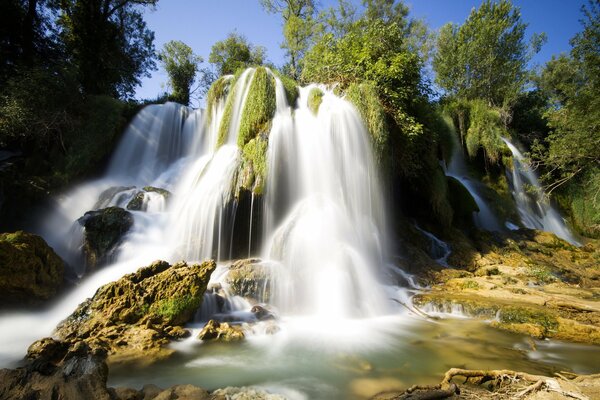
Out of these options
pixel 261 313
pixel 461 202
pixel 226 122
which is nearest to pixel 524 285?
pixel 461 202

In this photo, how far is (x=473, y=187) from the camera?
659 inches

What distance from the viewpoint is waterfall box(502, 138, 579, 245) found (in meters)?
16.8

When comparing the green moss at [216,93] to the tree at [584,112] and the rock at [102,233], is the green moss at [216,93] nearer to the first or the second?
the rock at [102,233]

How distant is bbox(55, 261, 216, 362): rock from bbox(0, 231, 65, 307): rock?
1416 mm

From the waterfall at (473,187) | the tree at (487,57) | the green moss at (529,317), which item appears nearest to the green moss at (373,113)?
the green moss at (529,317)

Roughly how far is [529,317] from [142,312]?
7.27 m

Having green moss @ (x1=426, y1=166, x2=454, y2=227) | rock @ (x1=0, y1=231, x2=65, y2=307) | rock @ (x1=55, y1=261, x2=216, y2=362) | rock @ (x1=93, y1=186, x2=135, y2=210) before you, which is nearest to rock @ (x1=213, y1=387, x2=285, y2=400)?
rock @ (x1=55, y1=261, x2=216, y2=362)

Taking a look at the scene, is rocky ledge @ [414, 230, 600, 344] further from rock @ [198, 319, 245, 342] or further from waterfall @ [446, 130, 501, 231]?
rock @ [198, 319, 245, 342]

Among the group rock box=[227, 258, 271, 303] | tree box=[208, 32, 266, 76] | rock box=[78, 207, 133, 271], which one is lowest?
rock box=[227, 258, 271, 303]

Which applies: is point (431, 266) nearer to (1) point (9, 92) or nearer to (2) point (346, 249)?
(2) point (346, 249)

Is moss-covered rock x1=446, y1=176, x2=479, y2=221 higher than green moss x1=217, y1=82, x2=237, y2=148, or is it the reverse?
green moss x1=217, y1=82, x2=237, y2=148

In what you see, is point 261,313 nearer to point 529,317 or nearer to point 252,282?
point 252,282

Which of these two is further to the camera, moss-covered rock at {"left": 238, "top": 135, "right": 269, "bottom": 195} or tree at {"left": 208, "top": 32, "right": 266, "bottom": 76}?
tree at {"left": 208, "top": 32, "right": 266, "bottom": 76}

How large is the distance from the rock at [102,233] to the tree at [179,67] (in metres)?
15.9
